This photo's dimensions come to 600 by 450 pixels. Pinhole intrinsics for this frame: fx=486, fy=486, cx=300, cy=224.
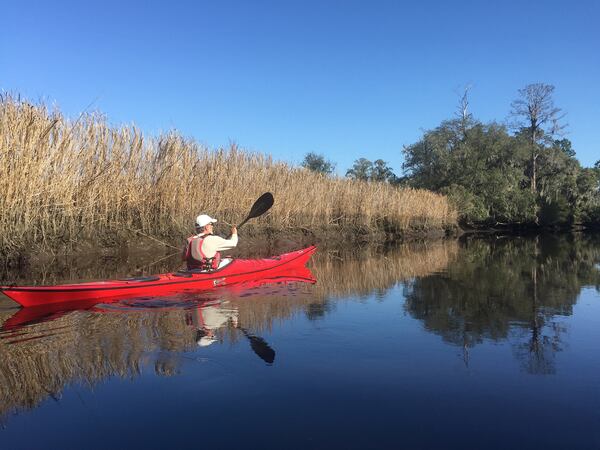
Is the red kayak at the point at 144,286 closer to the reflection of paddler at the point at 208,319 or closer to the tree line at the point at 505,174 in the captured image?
the reflection of paddler at the point at 208,319

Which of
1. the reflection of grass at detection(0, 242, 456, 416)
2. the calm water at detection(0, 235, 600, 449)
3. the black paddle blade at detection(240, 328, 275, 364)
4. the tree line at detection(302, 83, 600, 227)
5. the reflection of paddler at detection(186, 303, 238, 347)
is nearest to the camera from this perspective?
the calm water at detection(0, 235, 600, 449)

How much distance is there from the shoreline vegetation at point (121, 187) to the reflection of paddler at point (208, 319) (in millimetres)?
5101

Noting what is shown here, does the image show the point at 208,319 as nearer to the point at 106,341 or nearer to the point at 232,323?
the point at 232,323

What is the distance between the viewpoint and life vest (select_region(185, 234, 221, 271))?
781cm

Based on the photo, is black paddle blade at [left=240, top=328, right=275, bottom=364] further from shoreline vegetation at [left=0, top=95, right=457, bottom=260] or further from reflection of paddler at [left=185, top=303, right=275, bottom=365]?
shoreline vegetation at [left=0, top=95, right=457, bottom=260]

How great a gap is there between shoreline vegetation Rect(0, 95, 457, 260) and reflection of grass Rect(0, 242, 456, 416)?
4.07m

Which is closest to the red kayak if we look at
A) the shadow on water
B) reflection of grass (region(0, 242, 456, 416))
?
the shadow on water

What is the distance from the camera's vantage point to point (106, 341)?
4688mm

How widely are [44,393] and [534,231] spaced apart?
41.5 m

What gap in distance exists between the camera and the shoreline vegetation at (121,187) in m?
9.14

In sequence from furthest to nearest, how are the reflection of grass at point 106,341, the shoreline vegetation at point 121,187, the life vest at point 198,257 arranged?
the shoreline vegetation at point 121,187
the life vest at point 198,257
the reflection of grass at point 106,341

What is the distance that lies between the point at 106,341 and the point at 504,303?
5255 mm

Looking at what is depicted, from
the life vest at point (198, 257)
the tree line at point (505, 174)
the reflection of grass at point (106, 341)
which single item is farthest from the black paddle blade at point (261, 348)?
the tree line at point (505, 174)

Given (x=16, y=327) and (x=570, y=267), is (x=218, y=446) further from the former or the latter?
(x=570, y=267)
